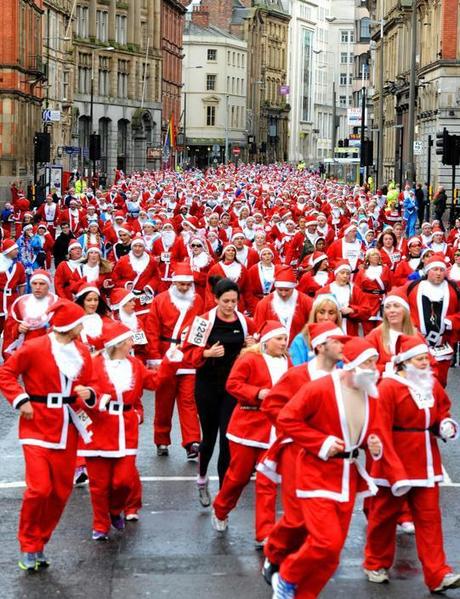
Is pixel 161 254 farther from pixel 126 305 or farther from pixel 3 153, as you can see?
pixel 3 153

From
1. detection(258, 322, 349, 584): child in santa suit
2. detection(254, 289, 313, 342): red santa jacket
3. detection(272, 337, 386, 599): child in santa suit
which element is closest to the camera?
detection(272, 337, 386, 599): child in santa suit

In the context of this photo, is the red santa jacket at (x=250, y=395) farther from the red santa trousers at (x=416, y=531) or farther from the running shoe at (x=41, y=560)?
the running shoe at (x=41, y=560)

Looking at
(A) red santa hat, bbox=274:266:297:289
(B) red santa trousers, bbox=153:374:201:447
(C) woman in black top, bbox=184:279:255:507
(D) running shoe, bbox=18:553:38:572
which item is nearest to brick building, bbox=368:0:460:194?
(A) red santa hat, bbox=274:266:297:289

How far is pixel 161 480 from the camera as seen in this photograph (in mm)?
12523

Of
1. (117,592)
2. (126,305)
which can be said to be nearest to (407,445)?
(117,592)

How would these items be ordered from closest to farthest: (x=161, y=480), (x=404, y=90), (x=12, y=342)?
(x=161, y=480)
(x=12, y=342)
(x=404, y=90)

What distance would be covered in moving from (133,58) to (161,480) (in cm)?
9371

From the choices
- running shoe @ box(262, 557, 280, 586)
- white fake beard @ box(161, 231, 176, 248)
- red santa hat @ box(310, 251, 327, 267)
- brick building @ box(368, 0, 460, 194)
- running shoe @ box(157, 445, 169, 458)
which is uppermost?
brick building @ box(368, 0, 460, 194)

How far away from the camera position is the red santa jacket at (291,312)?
13781 millimetres

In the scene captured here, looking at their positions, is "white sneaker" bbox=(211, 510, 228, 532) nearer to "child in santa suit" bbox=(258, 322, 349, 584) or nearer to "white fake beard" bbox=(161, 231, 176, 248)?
"child in santa suit" bbox=(258, 322, 349, 584)

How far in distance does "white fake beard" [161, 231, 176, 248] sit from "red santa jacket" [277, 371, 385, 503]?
51.6 feet

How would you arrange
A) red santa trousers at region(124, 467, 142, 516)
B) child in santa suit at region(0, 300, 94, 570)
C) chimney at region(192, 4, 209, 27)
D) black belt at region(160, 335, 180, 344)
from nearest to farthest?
child in santa suit at region(0, 300, 94, 570), red santa trousers at region(124, 467, 142, 516), black belt at region(160, 335, 180, 344), chimney at region(192, 4, 209, 27)

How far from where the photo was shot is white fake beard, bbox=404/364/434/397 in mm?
9258

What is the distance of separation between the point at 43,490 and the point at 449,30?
54.1 metres
